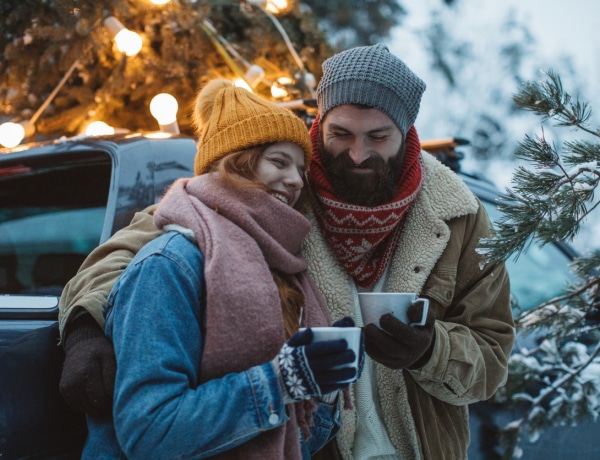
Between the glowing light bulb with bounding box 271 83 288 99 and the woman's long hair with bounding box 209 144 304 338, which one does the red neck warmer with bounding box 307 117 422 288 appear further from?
the glowing light bulb with bounding box 271 83 288 99

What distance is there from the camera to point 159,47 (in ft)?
16.1

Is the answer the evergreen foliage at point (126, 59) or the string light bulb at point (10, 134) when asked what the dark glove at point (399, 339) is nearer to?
the string light bulb at point (10, 134)

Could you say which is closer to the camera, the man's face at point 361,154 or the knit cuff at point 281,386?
the knit cuff at point 281,386

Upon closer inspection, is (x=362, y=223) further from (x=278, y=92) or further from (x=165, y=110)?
(x=278, y=92)

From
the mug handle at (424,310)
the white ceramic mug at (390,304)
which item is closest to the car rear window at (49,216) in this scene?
the white ceramic mug at (390,304)

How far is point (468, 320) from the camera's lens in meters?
A: 2.18

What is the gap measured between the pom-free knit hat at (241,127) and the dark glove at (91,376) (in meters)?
0.56

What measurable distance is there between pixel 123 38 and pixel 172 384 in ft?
10.2

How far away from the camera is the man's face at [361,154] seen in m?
2.16

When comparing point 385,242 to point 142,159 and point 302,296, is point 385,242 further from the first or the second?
point 142,159

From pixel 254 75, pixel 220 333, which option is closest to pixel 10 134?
pixel 254 75

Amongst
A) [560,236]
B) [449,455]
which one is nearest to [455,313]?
[449,455]

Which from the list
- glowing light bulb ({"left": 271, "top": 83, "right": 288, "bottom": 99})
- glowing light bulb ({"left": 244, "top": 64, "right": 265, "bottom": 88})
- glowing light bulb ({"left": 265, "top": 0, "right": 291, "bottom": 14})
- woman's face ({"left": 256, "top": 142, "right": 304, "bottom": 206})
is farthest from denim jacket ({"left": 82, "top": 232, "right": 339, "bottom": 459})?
glowing light bulb ({"left": 265, "top": 0, "right": 291, "bottom": 14})

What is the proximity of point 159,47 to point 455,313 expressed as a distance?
11.0ft
